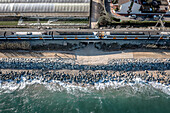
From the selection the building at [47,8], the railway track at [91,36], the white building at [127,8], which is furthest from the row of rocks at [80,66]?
the white building at [127,8]

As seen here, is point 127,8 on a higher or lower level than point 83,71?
higher

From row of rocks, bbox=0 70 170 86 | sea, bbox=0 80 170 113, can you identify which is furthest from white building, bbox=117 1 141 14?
sea, bbox=0 80 170 113

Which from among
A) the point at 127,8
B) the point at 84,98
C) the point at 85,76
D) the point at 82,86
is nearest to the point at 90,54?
the point at 85,76

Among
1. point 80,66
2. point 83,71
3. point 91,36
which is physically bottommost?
point 83,71

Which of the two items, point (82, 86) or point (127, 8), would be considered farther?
point (127, 8)

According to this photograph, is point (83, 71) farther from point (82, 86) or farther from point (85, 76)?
point (82, 86)

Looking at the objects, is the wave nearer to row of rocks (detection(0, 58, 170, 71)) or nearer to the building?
row of rocks (detection(0, 58, 170, 71))

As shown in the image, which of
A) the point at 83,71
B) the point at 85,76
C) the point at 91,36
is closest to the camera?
the point at 85,76

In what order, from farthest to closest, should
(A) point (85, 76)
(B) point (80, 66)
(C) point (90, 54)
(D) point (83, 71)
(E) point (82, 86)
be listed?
(C) point (90, 54) → (B) point (80, 66) → (D) point (83, 71) → (A) point (85, 76) → (E) point (82, 86)
